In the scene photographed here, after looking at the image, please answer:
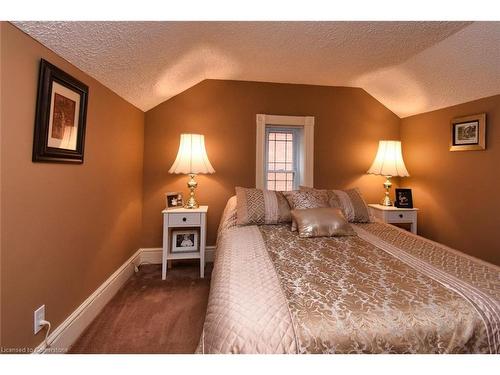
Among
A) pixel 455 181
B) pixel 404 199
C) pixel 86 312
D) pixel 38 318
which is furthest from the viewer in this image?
pixel 404 199

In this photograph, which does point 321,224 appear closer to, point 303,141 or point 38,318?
point 303,141

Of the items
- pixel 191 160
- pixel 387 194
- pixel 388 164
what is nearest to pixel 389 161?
pixel 388 164

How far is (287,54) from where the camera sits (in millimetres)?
2287

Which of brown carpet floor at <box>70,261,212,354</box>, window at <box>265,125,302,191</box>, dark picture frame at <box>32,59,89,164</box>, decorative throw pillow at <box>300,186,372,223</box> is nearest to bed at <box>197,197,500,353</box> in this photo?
brown carpet floor at <box>70,261,212,354</box>

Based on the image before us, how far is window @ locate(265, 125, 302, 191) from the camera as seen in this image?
317 centimetres

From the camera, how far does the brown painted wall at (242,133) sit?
9.48 ft

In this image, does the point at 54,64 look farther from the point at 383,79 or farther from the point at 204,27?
the point at 383,79

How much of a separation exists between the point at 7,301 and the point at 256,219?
1619 millimetres

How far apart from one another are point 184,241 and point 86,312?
3.66 ft

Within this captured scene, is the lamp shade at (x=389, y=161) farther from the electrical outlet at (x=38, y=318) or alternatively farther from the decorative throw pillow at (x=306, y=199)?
the electrical outlet at (x=38, y=318)

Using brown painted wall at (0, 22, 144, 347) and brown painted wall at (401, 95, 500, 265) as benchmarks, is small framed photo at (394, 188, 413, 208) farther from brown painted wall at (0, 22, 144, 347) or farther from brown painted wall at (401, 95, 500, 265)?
brown painted wall at (0, 22, 144, 347)

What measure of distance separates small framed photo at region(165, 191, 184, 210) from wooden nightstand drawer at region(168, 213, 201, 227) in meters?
0.21

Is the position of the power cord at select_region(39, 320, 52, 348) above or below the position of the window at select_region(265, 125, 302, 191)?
below

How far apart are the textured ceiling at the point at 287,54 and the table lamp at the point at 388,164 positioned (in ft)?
1.77
